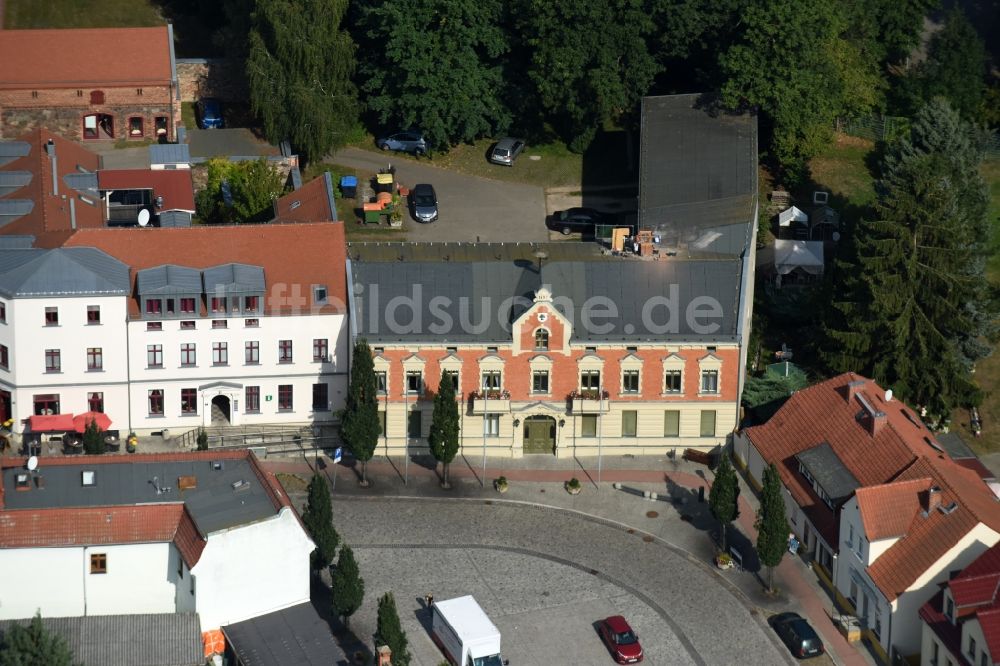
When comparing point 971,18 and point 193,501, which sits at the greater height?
point 971,18

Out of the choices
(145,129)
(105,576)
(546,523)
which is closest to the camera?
(105,576)

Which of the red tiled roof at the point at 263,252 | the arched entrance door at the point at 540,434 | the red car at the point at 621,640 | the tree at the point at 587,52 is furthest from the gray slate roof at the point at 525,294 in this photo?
the tree at the point at 587,52

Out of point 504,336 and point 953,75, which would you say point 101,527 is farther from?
point 953,75

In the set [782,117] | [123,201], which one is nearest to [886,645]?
[782,117]

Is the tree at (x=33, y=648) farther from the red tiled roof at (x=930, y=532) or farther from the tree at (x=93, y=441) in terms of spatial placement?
the red tiled roof at (x=930, y=532)

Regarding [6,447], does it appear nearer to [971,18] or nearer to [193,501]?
[193,501]

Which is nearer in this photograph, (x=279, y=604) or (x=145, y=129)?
(x=279, y=604)

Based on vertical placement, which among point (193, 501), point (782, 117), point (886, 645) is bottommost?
point (886, 645)

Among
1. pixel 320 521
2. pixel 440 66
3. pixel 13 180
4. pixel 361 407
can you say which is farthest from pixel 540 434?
pixel 13 180
